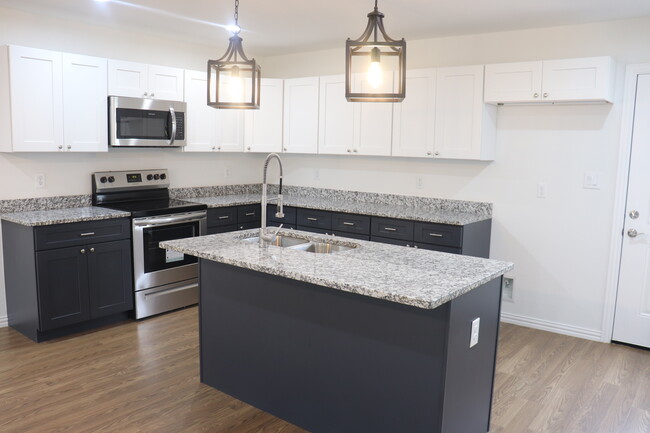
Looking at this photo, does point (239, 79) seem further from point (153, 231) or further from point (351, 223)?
point (351, 223)

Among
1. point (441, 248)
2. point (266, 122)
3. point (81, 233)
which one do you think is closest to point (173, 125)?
point (266, 122)

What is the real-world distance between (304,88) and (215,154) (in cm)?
117

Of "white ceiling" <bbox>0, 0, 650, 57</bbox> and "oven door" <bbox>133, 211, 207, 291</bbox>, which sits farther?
"oven door" <bbox>133, 211, 207, 291</bbox>

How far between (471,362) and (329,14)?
2647mm

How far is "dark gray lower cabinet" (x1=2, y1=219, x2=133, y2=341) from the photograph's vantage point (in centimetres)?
383

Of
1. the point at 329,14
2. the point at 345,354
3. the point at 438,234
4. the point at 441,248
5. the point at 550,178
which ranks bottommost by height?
the point at 345,354

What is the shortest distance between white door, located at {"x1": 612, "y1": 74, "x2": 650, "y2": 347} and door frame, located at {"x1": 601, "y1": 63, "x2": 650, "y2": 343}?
3 centimetres

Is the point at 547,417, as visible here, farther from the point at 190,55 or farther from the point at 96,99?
the point at 190,55

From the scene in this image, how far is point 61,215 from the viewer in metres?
4.01

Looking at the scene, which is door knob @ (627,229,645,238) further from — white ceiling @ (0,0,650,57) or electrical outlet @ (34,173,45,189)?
electrical outlet @ (34,173,45,189)

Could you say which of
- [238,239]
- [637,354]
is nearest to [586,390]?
[637,354]

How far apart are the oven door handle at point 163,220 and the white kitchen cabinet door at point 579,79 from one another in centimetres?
297

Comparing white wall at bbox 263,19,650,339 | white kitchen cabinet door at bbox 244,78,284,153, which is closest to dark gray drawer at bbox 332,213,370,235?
white wall at bbox 263,19,650,339

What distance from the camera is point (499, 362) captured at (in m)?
3.73
